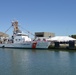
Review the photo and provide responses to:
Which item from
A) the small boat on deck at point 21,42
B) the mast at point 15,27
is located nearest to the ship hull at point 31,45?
the small boat on deck at point 21,42

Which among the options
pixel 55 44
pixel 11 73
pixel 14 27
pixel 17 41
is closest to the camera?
pixel 11 73

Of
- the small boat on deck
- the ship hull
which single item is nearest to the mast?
the small boat on deck

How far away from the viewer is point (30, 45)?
2418 inches

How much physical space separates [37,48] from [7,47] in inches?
401

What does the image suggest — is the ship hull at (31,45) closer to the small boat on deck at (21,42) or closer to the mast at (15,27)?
the small boat on deck at (21,42)

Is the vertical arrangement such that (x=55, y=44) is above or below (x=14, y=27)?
below

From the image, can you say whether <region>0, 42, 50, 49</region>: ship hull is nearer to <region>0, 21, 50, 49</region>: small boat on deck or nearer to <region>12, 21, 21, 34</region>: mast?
<region>0, 21, 50, 49</region>: small boat on deck

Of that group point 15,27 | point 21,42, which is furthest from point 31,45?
point 15,27

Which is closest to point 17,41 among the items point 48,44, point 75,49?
point 48,44

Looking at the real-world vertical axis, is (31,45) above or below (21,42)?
below

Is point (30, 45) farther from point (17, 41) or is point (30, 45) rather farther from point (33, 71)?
point (33, 71)

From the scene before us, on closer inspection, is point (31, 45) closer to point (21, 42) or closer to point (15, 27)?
point (21, 42)

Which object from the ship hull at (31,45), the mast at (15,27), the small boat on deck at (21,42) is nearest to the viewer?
the ship hull at (31,45)

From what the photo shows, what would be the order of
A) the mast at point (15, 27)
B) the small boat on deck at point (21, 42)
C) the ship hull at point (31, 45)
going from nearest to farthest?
the ship hull at point (31, 45) < the small boat on deck at point (21, 42) < the mast at point (15, 27)
